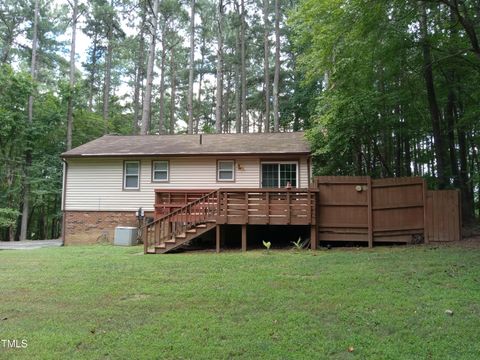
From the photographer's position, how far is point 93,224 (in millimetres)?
14602

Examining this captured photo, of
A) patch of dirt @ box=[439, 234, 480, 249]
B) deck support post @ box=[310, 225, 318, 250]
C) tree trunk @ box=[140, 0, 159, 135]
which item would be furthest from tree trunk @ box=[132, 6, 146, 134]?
patch of dirt @ box=[439, 234, 480, 249]

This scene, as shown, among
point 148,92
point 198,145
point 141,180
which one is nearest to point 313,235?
point 198,145

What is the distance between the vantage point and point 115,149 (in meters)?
15.3


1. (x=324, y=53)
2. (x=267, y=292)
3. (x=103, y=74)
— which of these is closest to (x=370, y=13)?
(x=324, y=53)

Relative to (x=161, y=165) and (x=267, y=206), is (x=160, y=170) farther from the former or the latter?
(x=267, y=206)

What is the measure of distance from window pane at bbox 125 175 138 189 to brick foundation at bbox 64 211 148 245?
Result: 41.7 inches

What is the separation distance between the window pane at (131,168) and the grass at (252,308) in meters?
7.13

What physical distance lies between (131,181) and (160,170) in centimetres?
124

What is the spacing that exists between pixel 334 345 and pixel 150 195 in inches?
456

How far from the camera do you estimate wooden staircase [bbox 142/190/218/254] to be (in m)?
10.0

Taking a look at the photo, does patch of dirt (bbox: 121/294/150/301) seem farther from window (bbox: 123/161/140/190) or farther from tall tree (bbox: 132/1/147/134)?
tall tree (bbox: 132/1/147/134)

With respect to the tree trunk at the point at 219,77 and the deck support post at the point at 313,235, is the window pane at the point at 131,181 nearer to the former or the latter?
the deck support post at the point at 313,235

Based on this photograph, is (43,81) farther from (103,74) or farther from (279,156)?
(279,156)

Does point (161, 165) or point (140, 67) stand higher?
point (140, 67)
